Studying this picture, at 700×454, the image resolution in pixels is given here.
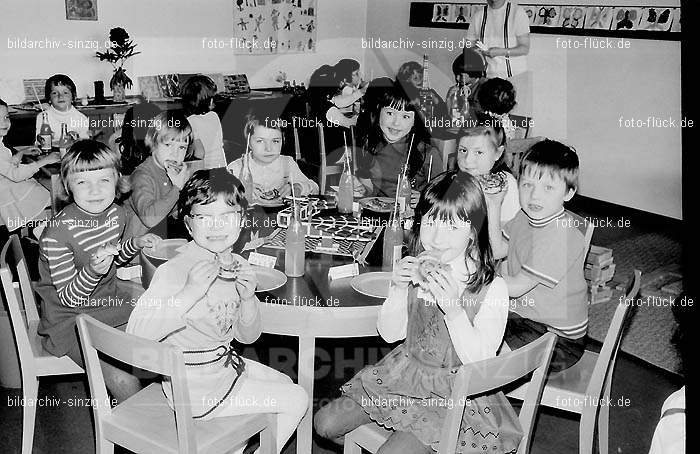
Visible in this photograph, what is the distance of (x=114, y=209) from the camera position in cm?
239

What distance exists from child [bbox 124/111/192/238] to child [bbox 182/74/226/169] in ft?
3.37

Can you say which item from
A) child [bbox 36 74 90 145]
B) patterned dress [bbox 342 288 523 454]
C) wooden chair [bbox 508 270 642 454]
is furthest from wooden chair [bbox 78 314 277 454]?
child [bbox 36 74 90 145]

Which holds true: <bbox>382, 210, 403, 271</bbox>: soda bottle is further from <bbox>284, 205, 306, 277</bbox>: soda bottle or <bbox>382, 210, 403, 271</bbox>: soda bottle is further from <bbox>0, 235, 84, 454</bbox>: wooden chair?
<bbox>0, 235, 84, 454</bbox>: wooden chair

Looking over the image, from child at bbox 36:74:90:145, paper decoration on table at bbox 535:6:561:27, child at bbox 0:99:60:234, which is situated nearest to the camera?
child at bbox 0:99:60:234

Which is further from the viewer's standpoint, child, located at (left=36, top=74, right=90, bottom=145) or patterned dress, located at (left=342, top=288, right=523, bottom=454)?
child, located at (left=36, top=74, right=90, bottom=145)

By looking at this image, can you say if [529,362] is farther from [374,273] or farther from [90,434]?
[90,434]

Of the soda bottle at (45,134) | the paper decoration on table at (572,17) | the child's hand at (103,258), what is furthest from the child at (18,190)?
the paper decoration on table at (572,17)

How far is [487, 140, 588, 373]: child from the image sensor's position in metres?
2.21

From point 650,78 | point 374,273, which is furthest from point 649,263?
point 374,273

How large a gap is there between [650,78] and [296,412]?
4119 mm

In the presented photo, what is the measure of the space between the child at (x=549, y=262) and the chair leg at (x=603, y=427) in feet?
0.65

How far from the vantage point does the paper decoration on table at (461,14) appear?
661cm

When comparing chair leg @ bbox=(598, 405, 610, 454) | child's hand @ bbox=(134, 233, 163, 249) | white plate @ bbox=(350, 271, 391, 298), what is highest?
child's hand @ bbox=(134, 233, 163, 249)

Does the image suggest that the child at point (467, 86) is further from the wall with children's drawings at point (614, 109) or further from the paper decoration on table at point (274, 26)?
the paper decoration on table at point (274, 26)
